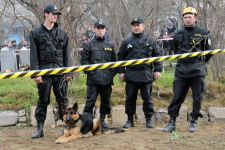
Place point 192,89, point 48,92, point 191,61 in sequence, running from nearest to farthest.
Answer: point 48,92 < point 191,61 < point 192,89

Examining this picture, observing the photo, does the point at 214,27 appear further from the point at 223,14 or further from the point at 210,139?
the point at 210,139

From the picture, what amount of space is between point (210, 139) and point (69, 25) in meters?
5.12

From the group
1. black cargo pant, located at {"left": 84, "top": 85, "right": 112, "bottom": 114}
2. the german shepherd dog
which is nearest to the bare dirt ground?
the german shepherd dog

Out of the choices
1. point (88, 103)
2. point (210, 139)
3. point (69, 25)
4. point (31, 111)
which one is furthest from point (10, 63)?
point (210, 139)

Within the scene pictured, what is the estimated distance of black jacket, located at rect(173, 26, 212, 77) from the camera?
7.39 metres

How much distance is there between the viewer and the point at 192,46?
7445mm

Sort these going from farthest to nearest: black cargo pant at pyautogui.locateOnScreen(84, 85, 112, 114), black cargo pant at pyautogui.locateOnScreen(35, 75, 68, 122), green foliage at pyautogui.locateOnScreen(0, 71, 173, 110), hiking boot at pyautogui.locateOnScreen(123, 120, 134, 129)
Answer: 1. green foliage at pyautogui.locateOnScreen(0, 71, 173, 110)
2. hiking boot at pyautogui.locateOnScreen(123, 120, 134, 129)
3. black cargo pant at pyautogui.locateOnScreen(84, 85, 112, 114)
4. black cargo pant at pyautogui.locateOnScreen(35, 75, 68, 122)

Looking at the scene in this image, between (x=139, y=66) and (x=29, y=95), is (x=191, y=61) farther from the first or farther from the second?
(x=29, y=95)

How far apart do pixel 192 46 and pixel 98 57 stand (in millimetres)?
1687

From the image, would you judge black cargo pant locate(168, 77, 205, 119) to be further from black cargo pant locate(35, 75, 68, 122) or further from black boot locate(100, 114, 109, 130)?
black cargo pant locate(35, 75, 68, 122)

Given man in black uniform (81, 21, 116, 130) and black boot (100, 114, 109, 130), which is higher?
Answer: man in black uniform (81, 21, 116, 130)

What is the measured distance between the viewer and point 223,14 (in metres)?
10.7

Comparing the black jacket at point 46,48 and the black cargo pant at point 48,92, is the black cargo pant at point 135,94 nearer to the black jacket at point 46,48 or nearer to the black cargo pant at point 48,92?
the black cargo pant at point 48,92

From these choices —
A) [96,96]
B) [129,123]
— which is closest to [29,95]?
[96,96]
